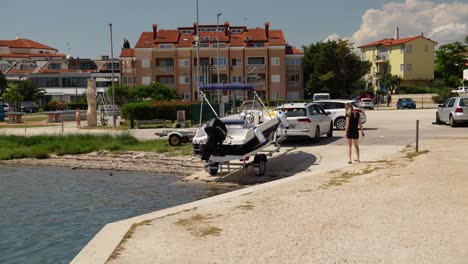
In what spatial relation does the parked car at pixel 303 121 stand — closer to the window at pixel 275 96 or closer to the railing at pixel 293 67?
the window at pixel 275 96

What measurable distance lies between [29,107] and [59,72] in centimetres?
2638

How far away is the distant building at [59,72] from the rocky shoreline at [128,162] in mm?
79936

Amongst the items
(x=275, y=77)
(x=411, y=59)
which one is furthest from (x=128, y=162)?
(x=411, y=59)

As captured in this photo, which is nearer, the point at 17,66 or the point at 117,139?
the point at 117,139

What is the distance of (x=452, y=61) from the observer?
100125 millimetres

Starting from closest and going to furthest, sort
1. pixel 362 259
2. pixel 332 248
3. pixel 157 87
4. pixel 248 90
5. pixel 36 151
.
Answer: pixel 362 259 → pixel 332 248 → pixel 248 90 → pixel 36 151 → pixel 157 87

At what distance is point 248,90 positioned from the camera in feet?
70.2

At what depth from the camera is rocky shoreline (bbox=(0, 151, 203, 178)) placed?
1984cm

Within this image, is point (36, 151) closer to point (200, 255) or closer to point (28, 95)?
point (200, 255)

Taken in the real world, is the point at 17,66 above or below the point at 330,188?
above

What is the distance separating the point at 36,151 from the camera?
24875 mm

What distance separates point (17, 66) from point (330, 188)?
4805 inches

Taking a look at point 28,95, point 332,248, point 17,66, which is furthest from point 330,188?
point 17,66

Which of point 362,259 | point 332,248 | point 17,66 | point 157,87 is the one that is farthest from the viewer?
point 17,66
